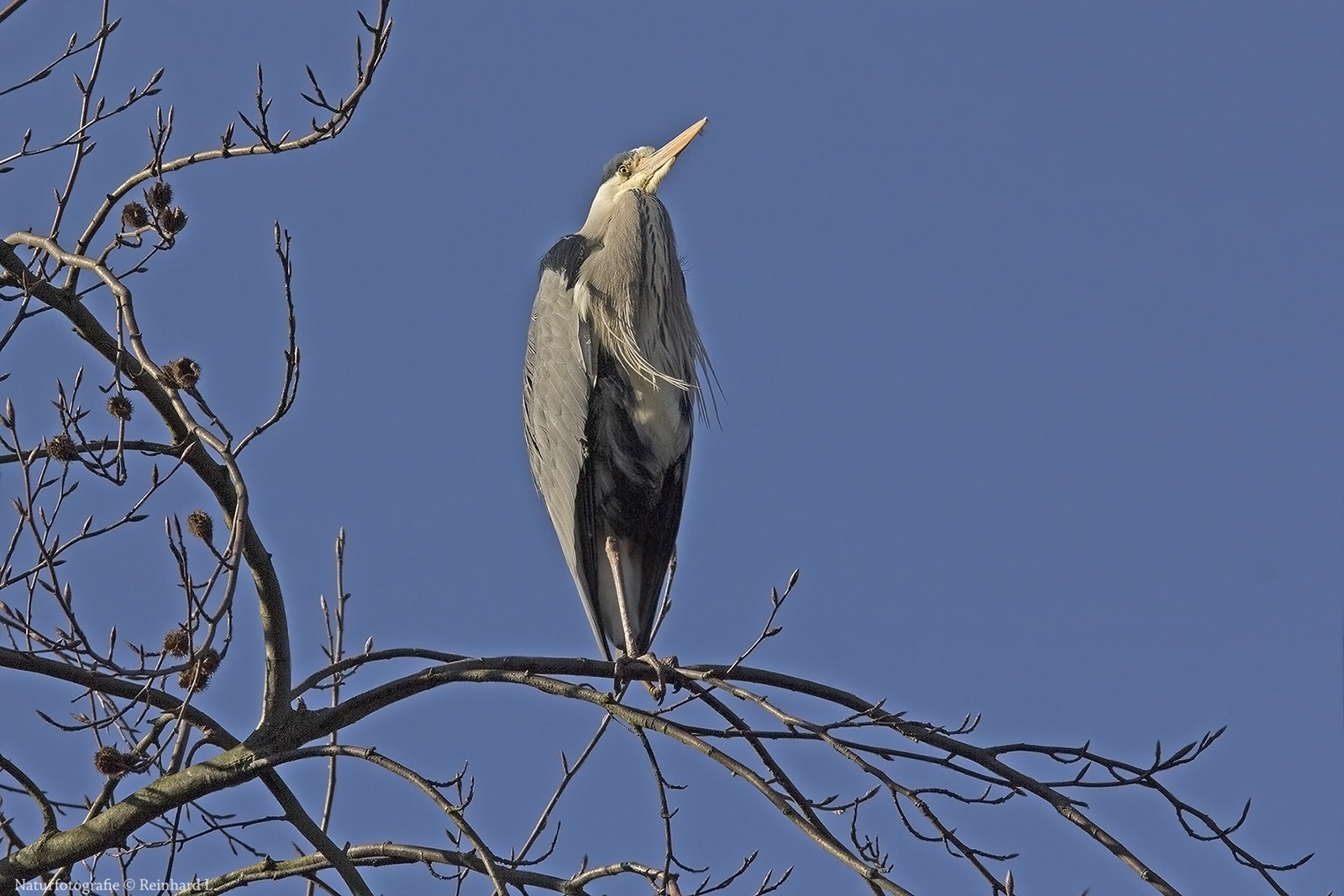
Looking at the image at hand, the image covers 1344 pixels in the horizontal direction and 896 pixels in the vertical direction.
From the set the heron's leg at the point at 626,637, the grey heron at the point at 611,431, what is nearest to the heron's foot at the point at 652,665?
the heron's leg at the point at 626,637

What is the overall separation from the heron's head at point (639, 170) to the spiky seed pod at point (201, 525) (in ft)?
10.6

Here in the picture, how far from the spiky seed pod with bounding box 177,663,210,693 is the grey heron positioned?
1974mm

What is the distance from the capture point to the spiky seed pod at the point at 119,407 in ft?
8.54

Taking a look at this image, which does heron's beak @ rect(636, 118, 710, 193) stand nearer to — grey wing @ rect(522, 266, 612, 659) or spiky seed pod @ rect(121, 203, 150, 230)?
grey wing @ rect(522, 266, 612, 659)

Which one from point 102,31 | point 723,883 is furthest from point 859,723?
point 102,31

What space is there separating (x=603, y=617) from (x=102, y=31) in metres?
2.30

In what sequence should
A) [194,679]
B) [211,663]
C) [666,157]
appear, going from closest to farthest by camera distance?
[194,679] → [211,663] → [666,157]

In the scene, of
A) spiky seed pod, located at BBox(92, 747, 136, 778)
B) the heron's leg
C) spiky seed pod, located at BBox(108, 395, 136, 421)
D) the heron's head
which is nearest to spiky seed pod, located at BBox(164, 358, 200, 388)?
spiky seed pod, located at BBox(108, 395, 136, 421)

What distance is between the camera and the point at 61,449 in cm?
270

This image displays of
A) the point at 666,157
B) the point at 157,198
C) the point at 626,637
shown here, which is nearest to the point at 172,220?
the point at 157,198

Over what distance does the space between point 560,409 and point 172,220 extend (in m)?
1.97

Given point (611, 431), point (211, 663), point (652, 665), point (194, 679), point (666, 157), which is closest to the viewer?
point (194, 679)

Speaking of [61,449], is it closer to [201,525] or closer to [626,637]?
[201,525]

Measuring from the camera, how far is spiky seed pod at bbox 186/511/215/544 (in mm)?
2342
